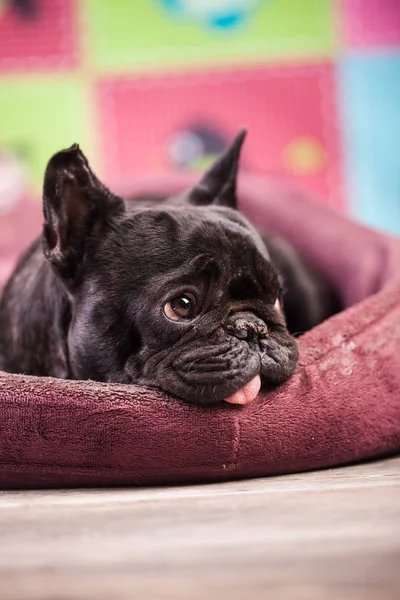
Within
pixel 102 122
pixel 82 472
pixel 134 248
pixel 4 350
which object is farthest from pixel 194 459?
pixel 102 122

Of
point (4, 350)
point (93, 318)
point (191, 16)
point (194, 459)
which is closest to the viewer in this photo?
point (194, 459)

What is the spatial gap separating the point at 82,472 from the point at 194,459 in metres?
0.22

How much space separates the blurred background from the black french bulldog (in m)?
2.70

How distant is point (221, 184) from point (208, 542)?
1.20 metres

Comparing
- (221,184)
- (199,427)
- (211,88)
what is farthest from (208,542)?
(211,88)

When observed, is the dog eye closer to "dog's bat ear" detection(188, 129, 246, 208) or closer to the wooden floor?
the wooden floor

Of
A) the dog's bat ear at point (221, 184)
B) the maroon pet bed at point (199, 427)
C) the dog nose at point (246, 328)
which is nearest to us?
the maroon pet bed at point (199, 427)

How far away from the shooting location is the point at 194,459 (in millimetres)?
1356

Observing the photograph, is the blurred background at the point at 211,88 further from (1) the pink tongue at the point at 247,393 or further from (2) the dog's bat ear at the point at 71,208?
(1) the pink tongue at the point at 247,393

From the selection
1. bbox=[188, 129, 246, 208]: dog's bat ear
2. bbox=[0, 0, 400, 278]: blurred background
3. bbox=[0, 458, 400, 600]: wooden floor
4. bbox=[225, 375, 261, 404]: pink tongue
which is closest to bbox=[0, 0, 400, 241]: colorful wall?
bbox=[0, 0, 400, 278]: blurred background

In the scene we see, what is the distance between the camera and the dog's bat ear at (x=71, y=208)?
60.6 inches

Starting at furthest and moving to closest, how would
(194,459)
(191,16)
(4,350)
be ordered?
(191,16)
(4,350)
(194,459)

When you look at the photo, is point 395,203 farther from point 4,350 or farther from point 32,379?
point 32,379

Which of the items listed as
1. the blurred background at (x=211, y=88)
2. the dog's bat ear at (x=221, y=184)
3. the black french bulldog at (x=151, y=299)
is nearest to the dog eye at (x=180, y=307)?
the black french bulldog at (x=151, y=299)
